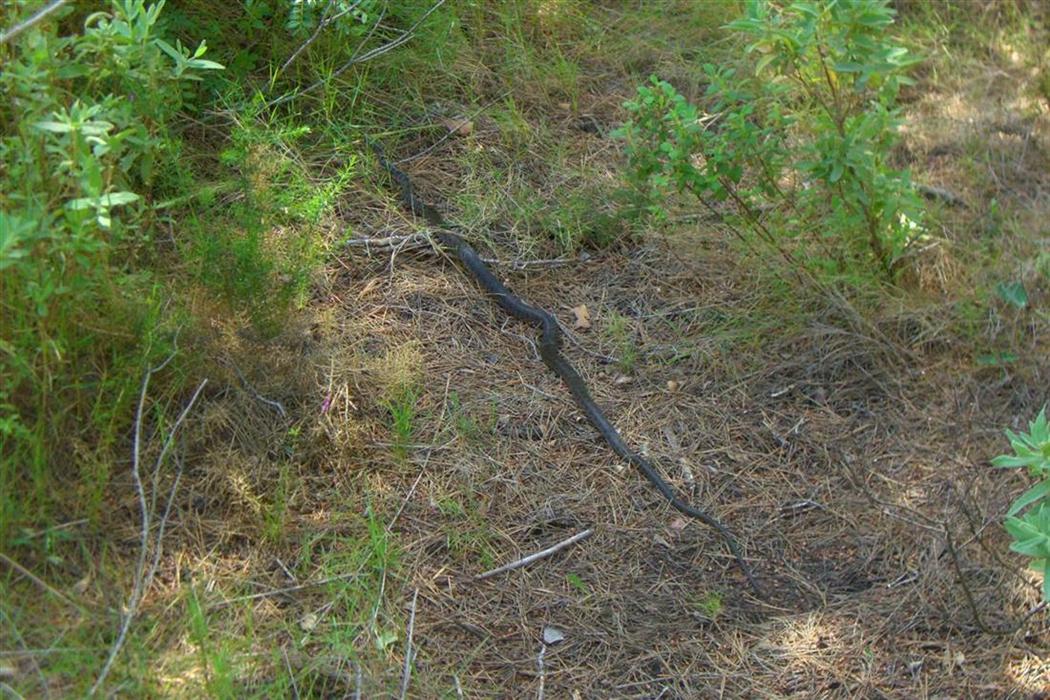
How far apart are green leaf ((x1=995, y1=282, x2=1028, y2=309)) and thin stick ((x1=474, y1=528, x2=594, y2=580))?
5.29 ft

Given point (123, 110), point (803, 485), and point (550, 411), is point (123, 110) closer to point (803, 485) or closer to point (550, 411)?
point (550, 411)

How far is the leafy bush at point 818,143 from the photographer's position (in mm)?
3496

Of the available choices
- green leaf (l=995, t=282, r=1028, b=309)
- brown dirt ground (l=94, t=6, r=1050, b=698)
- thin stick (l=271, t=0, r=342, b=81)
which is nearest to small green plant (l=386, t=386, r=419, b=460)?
brown dirt ground (l=94, t=6, r=1050, b=698)

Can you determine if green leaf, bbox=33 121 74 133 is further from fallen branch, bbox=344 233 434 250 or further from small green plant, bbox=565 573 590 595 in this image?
small green plant, bbox=565 573 590 595

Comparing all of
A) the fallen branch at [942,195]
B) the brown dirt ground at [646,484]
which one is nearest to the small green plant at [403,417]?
the brown dirt ground at [646,484]

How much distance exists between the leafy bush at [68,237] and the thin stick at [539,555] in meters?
0.98

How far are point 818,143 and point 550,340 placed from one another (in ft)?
3.33

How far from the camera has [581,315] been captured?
3.86m

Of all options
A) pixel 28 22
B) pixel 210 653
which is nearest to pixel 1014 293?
pixel 210 653

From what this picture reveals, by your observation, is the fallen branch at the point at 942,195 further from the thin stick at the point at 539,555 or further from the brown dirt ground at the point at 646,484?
the thin stick at the point at 539,555

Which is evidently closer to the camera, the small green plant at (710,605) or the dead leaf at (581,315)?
the small green plant at (710,605)

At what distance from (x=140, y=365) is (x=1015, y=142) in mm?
3369

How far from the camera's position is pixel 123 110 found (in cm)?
297

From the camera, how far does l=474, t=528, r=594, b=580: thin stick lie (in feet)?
10.00
